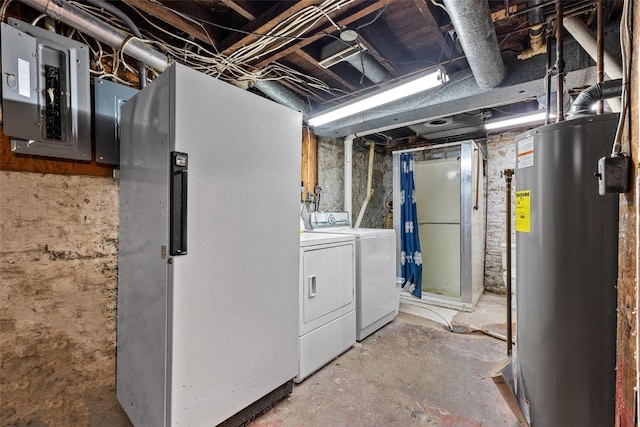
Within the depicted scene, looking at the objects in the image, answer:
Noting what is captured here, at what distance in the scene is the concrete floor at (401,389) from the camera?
1.62m

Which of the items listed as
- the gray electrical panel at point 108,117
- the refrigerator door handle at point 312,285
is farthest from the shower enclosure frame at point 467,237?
the gray electrical panel at point 108,117

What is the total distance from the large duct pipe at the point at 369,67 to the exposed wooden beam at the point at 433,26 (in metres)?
0.51

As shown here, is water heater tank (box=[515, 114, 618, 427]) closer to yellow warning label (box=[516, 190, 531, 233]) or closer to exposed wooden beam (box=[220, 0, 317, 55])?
yellow warning label (box=[516, 190, 531, 233])

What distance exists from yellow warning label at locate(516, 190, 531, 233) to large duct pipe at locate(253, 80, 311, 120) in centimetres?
209

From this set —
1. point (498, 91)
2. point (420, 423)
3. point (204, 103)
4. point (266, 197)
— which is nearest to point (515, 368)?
point (420, 423)

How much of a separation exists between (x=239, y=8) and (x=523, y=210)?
79.0 inches

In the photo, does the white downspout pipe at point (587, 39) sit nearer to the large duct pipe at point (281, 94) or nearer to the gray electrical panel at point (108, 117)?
the large duct pipe at point (281, 94)

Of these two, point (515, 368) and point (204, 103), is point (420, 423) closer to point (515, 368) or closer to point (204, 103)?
point (515, 368)

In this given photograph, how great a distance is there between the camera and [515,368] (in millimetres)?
1600

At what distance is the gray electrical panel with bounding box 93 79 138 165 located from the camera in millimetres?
1668

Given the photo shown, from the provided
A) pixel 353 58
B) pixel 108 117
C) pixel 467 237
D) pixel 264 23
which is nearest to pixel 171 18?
pixel 264 23

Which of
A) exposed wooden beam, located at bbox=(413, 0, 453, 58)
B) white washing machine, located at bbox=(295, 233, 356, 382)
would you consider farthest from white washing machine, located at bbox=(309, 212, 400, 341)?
exposed wooden beam, located at bbox=(413, 0, 453, 58)

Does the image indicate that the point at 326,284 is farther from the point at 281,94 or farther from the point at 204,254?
the point at 281,94

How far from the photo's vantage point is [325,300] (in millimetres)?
2131
